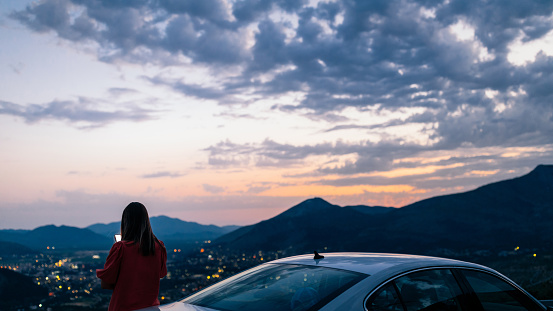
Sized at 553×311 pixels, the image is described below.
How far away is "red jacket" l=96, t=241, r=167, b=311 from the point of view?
444cm

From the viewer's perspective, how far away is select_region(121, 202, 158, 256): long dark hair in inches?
178

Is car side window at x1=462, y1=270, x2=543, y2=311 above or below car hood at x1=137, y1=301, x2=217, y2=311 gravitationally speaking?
below

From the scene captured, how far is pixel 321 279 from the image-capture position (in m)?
3.67

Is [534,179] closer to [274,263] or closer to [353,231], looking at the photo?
[353,231]

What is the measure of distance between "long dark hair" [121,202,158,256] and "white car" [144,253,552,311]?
0.70 metres

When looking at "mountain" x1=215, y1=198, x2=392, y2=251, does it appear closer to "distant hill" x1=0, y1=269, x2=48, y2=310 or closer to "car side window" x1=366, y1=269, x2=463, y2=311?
"distant hill" x1=0, y1=269, x2=48, y2=310

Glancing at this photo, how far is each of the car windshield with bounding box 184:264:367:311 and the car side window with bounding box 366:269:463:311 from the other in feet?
0.72

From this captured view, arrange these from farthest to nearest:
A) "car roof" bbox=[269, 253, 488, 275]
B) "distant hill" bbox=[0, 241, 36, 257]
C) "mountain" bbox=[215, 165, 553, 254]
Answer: "distant hill" bbox=[0, 241, 36, 257] → "mountain" bbox=[215, 165, 553, 254] → "car roof" bbox=[269, 253, 488, 275]

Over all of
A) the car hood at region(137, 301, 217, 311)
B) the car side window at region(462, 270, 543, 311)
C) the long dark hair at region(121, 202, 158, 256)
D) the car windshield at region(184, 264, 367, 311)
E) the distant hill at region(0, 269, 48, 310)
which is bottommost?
the distant hill at region(0, 269, 48, 310)

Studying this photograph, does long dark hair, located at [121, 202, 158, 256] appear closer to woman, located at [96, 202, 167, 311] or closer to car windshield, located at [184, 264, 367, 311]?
woman, located at [96, 202, 167, 311]

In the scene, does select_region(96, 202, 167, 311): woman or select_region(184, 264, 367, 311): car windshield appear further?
select_region(96, 202, 167, 311): woman

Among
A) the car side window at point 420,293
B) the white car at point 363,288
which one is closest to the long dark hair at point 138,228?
the white car at point 363,288

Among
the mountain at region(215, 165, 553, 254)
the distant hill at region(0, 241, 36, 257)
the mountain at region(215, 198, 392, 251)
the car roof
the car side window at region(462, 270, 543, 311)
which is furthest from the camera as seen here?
the distant hill at region(0, 241, 36, 257)

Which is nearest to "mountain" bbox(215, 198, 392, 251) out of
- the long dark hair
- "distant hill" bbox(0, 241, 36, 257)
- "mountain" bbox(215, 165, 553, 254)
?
"mountain" bbox(215, 165, 553, 254)
